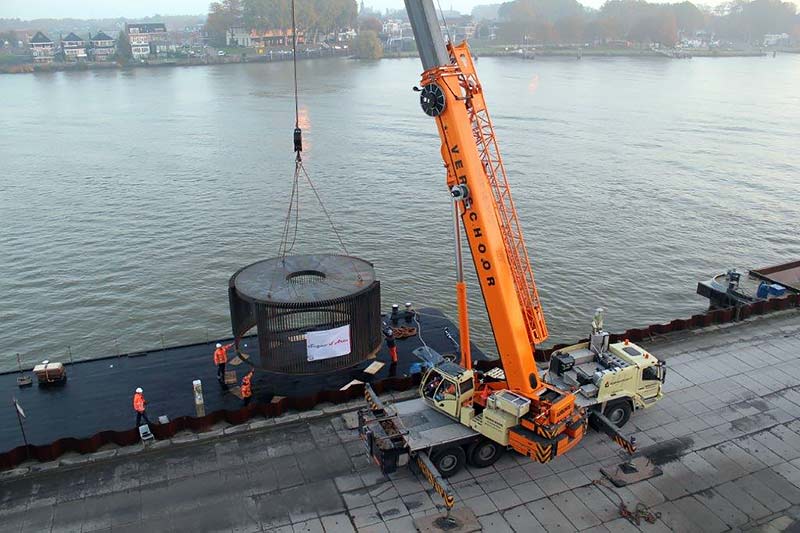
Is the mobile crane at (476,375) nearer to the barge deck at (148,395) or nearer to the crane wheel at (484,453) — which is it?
→ the crane wheel at (484,453)

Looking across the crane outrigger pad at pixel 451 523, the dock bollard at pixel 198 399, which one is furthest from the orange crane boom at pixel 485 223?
the dock bollard at pixel 198 399

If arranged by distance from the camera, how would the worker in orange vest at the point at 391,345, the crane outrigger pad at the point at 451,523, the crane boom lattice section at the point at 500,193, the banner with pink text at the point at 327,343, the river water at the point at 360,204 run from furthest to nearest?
the river water at the point at 360,204, the worker in orange vest at the point at 391,345, the banner with pink text at the point at 327,343, the crane boom lattice section at the point at 500,193, the crane outrigger pad at the point at 451,523

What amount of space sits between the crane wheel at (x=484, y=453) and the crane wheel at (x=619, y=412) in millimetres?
3920

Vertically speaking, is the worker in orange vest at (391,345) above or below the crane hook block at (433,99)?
below

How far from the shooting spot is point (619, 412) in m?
19.7

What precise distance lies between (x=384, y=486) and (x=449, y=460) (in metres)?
1.93

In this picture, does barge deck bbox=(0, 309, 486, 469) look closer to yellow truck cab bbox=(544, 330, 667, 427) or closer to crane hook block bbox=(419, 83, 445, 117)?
yellow truck cab bbox=(544, 330, 667, 427)

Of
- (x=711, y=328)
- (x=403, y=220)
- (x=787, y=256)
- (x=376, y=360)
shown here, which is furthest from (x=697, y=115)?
(x=376, y=360)

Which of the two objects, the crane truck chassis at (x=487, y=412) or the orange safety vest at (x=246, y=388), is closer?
the crane truck chassis at (x=487, y=412)

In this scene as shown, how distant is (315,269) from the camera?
81.0 feet

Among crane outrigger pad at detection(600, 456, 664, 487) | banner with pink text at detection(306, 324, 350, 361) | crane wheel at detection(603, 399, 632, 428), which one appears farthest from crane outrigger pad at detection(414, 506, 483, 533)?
banner with pink text at detection(306, 324, 350, 361)

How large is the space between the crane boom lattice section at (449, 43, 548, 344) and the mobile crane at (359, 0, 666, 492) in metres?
0.03

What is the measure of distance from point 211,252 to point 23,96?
107632 millimetres

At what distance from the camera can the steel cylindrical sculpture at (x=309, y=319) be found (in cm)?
2153
